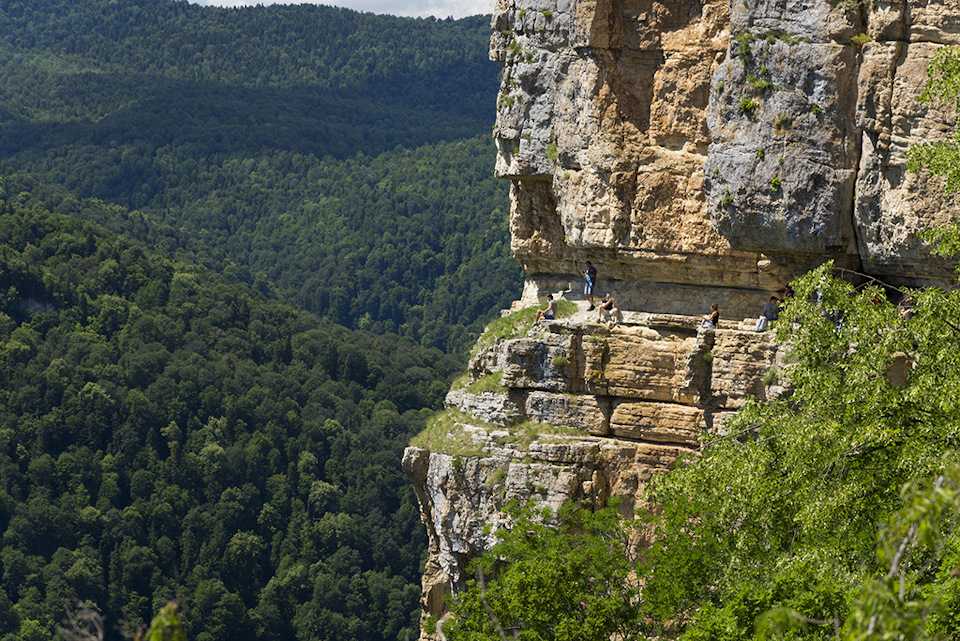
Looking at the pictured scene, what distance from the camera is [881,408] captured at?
22719mm

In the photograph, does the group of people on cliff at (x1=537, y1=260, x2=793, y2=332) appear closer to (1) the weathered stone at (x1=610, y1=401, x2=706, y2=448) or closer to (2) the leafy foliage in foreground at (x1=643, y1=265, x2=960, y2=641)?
(1) the weathered stone at (x1=610, y1=401, x2=706, y2=448)

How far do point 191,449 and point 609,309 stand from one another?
64611mm

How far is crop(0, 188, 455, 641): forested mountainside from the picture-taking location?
269 feet

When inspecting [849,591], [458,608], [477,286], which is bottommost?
[477,286]

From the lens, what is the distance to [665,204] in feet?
101

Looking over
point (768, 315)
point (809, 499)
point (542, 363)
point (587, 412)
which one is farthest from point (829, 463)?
point (542, 363)

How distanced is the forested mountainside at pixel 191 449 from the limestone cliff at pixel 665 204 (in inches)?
1542

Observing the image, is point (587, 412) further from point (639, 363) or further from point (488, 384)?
point (488, 384)

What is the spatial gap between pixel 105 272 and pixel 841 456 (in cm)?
8731

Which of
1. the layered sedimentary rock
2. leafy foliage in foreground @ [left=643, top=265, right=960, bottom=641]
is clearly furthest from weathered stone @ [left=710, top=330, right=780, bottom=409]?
leafy foliage in foreground @ [left=643, top=265, right=960, bottom=641]

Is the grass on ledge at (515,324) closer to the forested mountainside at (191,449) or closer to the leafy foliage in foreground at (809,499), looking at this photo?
the leafy foliage in foreground at (809,499)

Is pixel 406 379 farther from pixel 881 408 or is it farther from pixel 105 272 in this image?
pixel 881 408

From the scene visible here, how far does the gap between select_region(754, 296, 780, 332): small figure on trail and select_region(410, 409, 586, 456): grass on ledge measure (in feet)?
11.6

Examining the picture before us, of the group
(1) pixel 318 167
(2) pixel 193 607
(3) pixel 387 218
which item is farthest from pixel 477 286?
(2) pixel 193 607
